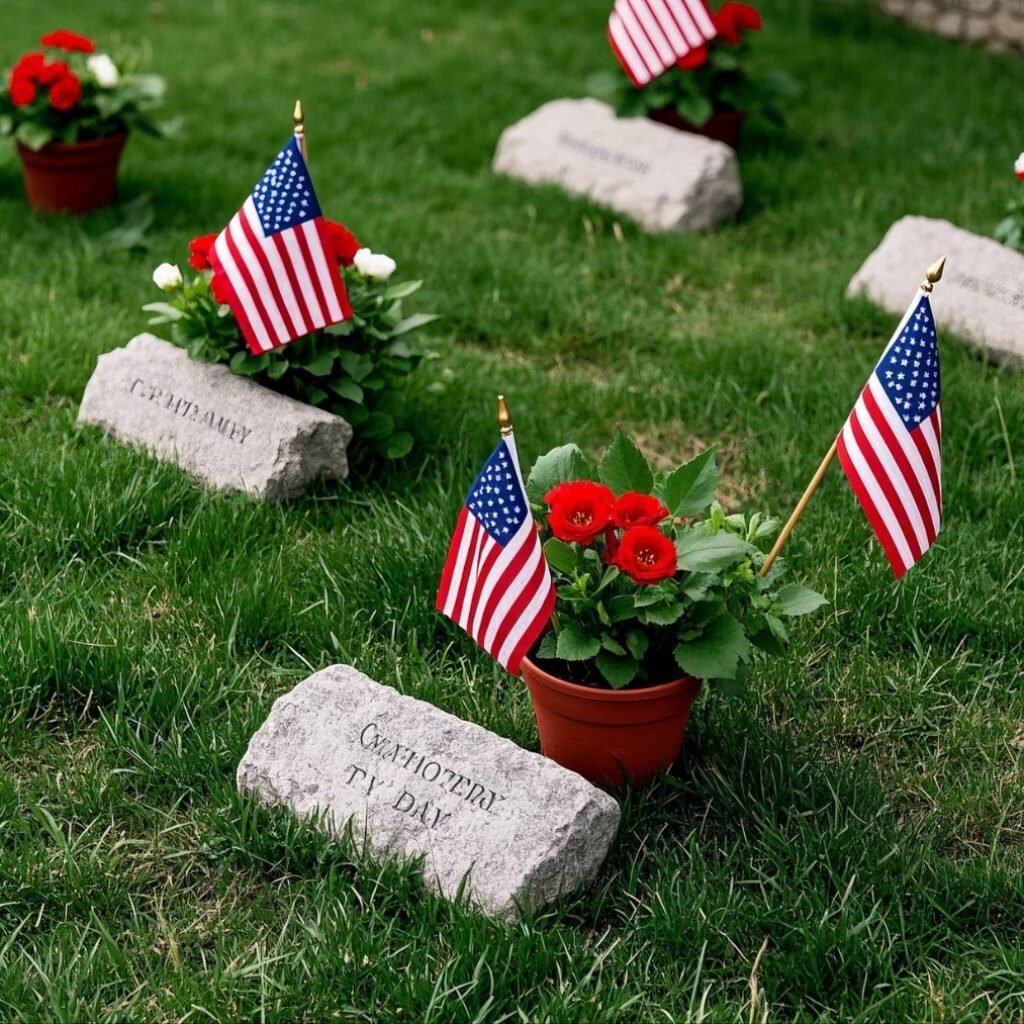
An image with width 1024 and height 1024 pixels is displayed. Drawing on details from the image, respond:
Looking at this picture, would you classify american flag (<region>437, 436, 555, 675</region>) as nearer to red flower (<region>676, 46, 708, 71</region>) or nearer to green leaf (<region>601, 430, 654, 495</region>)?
green leaf (<region>601, 430, 654, 495</region>)

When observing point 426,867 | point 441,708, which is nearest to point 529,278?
point 441,708

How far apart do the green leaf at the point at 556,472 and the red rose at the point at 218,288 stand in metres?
1.25

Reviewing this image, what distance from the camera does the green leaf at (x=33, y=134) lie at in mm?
5457

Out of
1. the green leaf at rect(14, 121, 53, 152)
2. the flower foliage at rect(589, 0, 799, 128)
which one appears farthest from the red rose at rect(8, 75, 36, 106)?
the flower foliage at rect(589, 0, 799, 128)

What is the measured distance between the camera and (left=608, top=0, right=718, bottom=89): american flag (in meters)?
5.37

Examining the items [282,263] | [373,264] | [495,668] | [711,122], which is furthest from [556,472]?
[711,122]

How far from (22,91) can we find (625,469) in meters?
3.50

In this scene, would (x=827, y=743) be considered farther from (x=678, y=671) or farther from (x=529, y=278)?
(x=529, y=278)

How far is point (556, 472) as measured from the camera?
9.83 ft

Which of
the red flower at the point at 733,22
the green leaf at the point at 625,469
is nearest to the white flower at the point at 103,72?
the red flower at the point at 733,22

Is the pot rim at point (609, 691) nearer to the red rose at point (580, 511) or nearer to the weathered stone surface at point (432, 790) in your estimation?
the weathered stone surface at point (432, 790)

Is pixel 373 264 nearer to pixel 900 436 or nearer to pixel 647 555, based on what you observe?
pixel 647 555

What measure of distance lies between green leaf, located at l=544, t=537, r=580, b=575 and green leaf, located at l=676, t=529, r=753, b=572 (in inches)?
8.2

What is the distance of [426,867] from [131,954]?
22.3 inches
